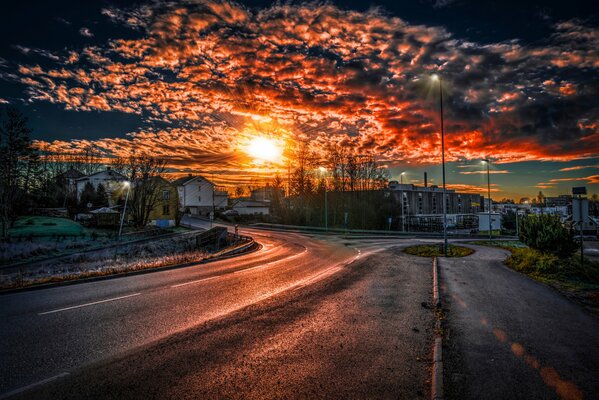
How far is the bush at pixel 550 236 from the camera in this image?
1420 centimetres

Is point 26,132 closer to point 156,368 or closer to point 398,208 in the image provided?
point 156,368

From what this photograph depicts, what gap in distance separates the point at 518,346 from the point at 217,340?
5.40 metres

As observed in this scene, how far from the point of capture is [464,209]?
9244 centimetres

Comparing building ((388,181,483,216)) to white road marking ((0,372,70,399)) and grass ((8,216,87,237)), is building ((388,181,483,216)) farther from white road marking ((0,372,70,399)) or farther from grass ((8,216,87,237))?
white road marking ((0,372,70,399))

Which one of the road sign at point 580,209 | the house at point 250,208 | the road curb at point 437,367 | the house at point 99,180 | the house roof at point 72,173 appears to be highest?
the house roof at point 72,173

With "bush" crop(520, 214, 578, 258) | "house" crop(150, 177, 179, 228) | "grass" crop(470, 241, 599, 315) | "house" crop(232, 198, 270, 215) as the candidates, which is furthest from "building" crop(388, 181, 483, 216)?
"house" crop(232, 198, 270, 215)

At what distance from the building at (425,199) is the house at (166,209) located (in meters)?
37.6

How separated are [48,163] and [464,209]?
10301cm

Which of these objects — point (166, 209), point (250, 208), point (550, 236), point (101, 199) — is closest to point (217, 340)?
point (550, 236)

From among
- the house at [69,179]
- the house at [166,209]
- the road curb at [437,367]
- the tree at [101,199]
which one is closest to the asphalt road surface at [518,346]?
the road curb at [437,367]

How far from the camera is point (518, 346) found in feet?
18.5

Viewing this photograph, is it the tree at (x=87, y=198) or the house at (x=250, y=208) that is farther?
the house at (x=250, y=208)

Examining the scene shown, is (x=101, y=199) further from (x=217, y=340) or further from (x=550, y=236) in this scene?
(x=550, y=236)

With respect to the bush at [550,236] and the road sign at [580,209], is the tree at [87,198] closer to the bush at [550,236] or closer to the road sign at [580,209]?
the bush at [550,236]
